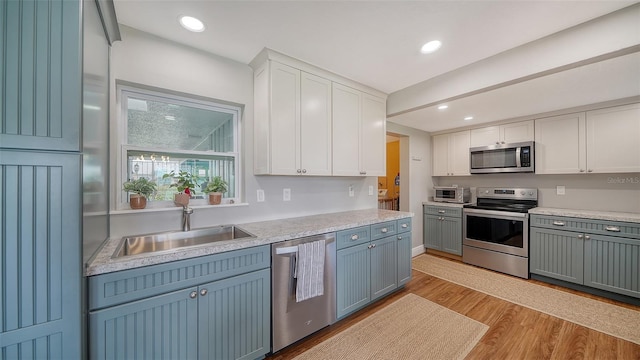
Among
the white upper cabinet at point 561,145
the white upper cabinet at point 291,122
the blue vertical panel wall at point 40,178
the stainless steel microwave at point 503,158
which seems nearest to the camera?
the blue vertical panel wall at point 40,178

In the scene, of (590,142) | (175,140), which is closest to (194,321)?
(175,140)

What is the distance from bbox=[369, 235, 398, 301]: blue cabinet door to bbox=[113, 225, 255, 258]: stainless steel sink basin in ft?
4.26

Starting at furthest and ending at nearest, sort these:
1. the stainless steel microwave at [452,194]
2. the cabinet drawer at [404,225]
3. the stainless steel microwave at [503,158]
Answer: the stainless steel microwave at [452,194] → the stainless steel microwave at [503,158] → the cabinet drawer at [404,225]

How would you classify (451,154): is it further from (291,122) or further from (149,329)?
(149,329)

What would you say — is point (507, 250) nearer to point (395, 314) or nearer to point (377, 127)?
point (395, 314)

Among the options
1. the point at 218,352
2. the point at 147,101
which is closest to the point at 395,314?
the point at 218,352

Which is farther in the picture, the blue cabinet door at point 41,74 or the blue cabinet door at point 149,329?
the blue cabinet door at point 149,329

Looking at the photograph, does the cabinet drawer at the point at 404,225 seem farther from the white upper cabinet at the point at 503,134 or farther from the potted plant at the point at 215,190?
the white upper cabinet at the point at 503,134

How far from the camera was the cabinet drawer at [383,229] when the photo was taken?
2330mm

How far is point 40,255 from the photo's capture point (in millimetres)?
916

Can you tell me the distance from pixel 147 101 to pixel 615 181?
5.25 m

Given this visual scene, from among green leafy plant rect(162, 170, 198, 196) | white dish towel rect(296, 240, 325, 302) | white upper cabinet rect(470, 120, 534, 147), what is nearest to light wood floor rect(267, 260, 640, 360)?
white dish towel rect(296, 240, 325, 302)

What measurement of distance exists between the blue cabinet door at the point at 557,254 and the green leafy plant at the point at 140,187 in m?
4.27

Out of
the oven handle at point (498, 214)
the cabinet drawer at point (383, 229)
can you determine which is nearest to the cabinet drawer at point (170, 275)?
the cabinet drawer at point (383, 229)
